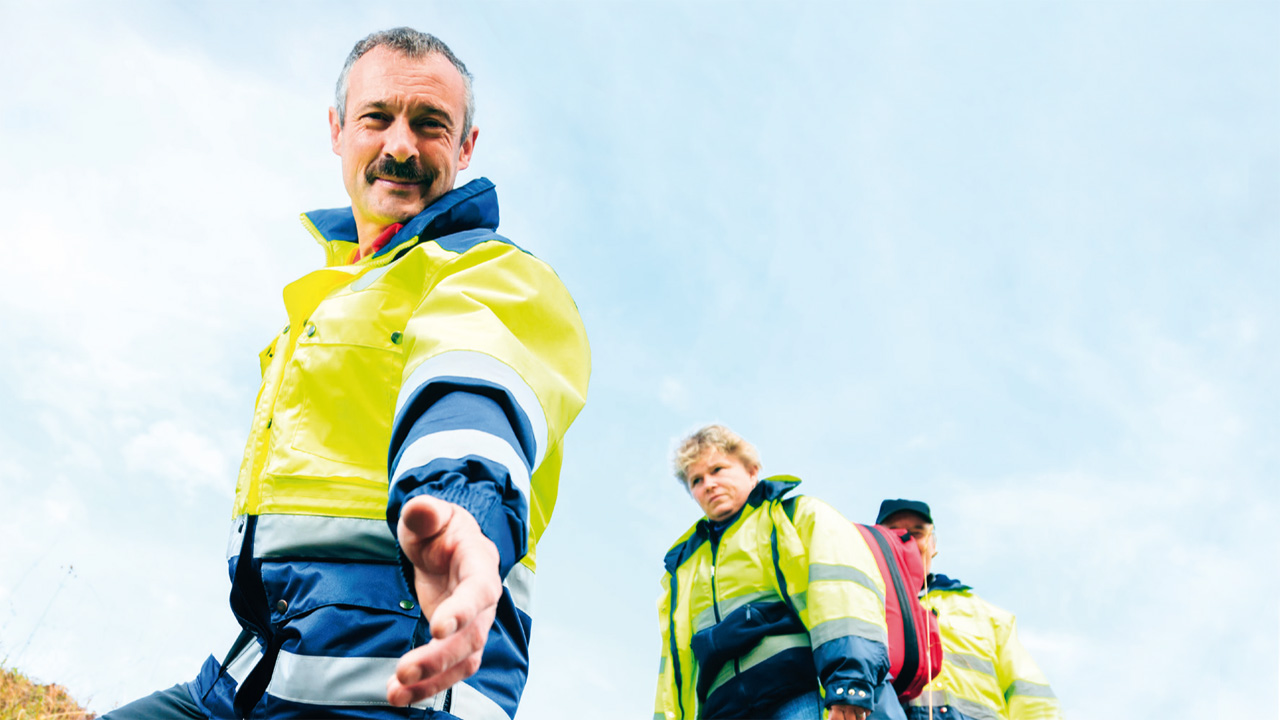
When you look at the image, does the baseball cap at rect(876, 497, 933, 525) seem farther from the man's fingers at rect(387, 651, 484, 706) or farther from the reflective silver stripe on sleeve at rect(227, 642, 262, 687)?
the man's fingers at rect(387, 651, 484, 706)

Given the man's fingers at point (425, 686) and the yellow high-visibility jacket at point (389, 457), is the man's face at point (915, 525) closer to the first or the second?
the yellow high-visibility jacket at point (389, 457)

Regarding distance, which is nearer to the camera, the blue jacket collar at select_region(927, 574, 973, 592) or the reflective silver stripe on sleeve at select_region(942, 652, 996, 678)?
the reflective silver stripe on sleeve at select_region(942, 652, 996, 678)

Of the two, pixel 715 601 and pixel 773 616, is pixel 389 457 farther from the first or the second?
pixel 715 601

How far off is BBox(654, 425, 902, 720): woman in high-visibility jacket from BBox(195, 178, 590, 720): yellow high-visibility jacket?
2.36 metres

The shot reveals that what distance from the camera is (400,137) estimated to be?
2.09 metres

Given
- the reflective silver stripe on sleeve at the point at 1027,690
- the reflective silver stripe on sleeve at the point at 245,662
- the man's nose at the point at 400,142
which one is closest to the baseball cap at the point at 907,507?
the reflective silver stripe on sleeve at the point at 1027,690

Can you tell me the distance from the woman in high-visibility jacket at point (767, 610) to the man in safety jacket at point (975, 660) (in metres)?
1.94

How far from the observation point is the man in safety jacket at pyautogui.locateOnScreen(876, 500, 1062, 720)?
6.12 metres

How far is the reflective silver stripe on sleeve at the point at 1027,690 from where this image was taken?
6.26 m

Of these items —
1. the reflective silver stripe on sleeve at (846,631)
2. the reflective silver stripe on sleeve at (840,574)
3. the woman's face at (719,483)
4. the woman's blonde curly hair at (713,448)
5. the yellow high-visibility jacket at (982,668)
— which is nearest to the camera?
the reflective silver stripe on sleeve at (846,631)

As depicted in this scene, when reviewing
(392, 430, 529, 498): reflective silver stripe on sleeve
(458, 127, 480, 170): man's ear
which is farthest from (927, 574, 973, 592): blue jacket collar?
(392, 430, 529, 498): reflective silver stripe on sleeve

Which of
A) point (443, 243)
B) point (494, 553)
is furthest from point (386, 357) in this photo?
point (494, 553)

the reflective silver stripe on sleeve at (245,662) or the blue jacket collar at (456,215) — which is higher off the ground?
the blue jacket collar at (456,215)

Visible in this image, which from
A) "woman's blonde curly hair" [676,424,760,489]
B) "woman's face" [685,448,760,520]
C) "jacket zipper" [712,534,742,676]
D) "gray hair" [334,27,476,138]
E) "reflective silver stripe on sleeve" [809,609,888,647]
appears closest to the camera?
"gray hair" [334,27,476,138]
